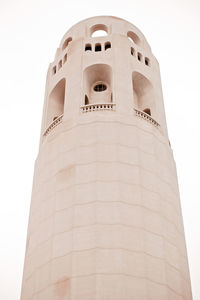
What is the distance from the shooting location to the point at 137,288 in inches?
822

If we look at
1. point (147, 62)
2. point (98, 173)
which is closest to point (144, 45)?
point (147, 62)

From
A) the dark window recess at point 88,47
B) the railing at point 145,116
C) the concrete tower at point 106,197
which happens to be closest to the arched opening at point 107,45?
the concrete tower at point 106,197

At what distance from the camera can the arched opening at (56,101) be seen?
34312 mm

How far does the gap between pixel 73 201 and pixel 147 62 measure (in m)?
17.9

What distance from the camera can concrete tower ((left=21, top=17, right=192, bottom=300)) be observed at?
21.5m

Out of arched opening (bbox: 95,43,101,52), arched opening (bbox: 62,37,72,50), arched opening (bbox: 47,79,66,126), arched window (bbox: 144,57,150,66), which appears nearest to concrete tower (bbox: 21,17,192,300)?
arched opening (bbox: 47,79,66,126)

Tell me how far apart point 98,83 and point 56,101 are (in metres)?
4.32

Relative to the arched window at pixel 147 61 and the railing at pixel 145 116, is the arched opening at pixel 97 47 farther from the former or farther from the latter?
the railing at pixel 145 116

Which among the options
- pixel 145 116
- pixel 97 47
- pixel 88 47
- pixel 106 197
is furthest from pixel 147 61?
pixel 106 197

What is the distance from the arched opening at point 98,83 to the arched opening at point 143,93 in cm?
237

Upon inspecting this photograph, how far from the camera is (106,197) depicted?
2409 cm

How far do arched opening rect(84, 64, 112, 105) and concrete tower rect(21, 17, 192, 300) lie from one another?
90 mm

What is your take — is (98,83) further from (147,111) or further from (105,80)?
(147,111)

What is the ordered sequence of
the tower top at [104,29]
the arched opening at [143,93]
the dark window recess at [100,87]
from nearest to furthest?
the arched opening at [143,93]
the dark window recess at [100,87]
the tower top at [104,29]
